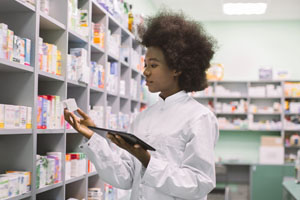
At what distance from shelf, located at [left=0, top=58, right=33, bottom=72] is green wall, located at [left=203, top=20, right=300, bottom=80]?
6.82m

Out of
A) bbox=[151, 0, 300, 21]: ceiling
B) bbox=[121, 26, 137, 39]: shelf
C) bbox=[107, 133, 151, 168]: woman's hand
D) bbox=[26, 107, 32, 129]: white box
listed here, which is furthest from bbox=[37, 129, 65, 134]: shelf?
bbox=[151, 0, 300, 21]: ceiling

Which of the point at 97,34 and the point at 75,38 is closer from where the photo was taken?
the point at 75,38

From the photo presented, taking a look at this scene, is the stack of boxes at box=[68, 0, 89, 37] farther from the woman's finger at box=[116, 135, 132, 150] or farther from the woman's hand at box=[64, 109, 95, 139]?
the woman's finger at box=[116, 135, 132, 150]

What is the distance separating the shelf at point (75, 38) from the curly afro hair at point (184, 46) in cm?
142

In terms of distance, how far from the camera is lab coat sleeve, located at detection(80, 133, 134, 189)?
5.93 ft

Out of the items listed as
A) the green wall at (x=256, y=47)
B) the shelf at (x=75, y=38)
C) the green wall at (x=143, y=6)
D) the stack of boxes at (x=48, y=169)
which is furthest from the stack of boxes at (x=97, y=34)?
the green wall at (x=256, y=47)

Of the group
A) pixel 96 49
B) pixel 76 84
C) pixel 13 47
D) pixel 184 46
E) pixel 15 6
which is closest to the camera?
pixel 184 46

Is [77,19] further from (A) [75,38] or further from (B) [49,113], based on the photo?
(B) [49,113]

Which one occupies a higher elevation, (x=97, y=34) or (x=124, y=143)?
(x=97, y=34)

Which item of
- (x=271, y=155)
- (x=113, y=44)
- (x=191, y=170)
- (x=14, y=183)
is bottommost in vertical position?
(x=271, y=155)

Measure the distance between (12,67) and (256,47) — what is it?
7.50 m

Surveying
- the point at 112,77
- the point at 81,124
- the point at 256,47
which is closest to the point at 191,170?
the point at 81,124

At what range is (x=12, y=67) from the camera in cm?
246

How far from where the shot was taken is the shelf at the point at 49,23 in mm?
2826
